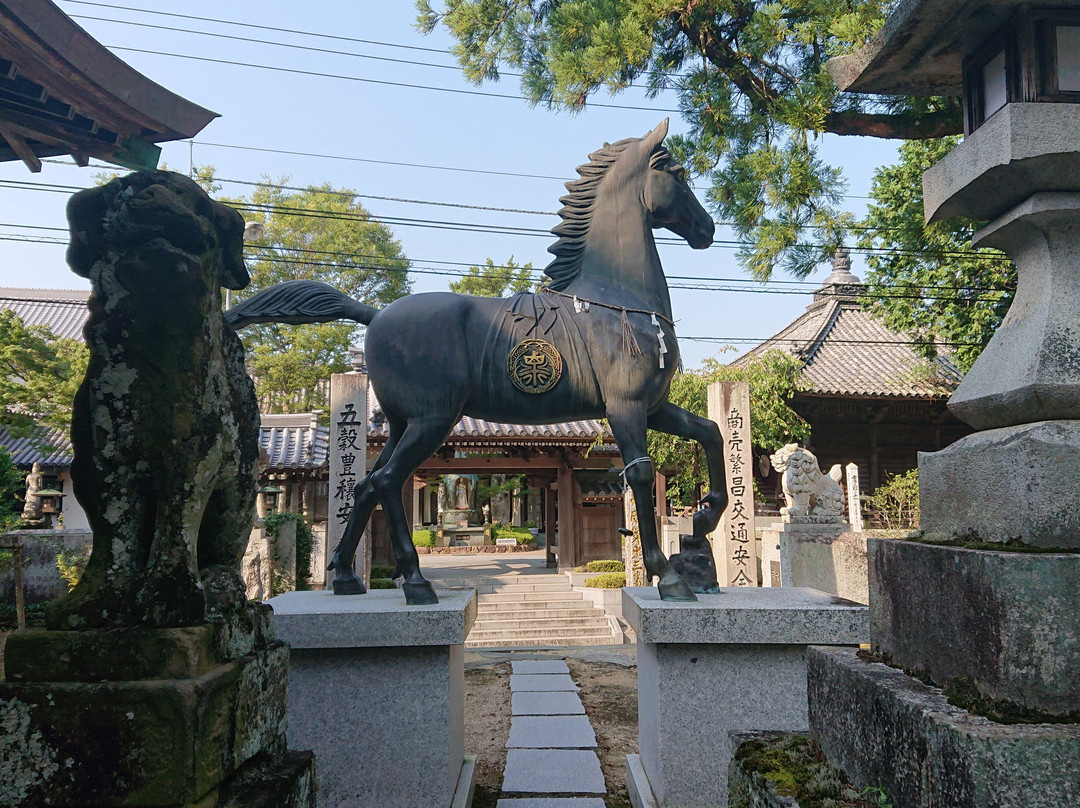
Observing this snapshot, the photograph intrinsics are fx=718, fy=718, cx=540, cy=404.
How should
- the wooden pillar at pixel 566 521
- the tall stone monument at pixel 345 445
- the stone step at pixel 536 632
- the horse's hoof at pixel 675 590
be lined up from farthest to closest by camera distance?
the wooden pillar at pixel 566 521
the stone step at pixel 536 632
the tall stone monument at pixel 345 445
the horse's hoof at pixel 675 590

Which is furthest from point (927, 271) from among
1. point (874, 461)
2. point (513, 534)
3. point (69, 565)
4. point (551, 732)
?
point (513, 534)

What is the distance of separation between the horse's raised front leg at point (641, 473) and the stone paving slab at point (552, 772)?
126 centimetres

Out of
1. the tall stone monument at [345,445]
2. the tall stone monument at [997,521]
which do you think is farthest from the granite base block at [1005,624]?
the tall stone monument at [345,445]

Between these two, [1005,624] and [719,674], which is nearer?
[1005,624]

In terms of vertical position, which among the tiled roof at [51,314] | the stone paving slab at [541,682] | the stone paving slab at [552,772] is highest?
the tiled roof at [51,314]

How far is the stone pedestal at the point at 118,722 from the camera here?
4.68ft

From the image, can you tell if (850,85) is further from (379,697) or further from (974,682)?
(379,697)

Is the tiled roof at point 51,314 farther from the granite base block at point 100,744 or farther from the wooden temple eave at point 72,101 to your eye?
the granite base block at point 100,744

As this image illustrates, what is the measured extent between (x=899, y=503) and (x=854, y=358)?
5.63m

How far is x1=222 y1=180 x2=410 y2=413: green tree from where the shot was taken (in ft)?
65.3

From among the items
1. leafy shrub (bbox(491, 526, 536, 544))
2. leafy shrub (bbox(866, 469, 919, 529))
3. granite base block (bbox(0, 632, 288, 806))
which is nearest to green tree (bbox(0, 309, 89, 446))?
granite base block (bbox(0, 632, 288, 806))

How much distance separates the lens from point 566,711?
5.43m

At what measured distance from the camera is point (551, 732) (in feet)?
16.0

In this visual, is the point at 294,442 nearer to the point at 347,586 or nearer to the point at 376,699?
the point at 347,586
